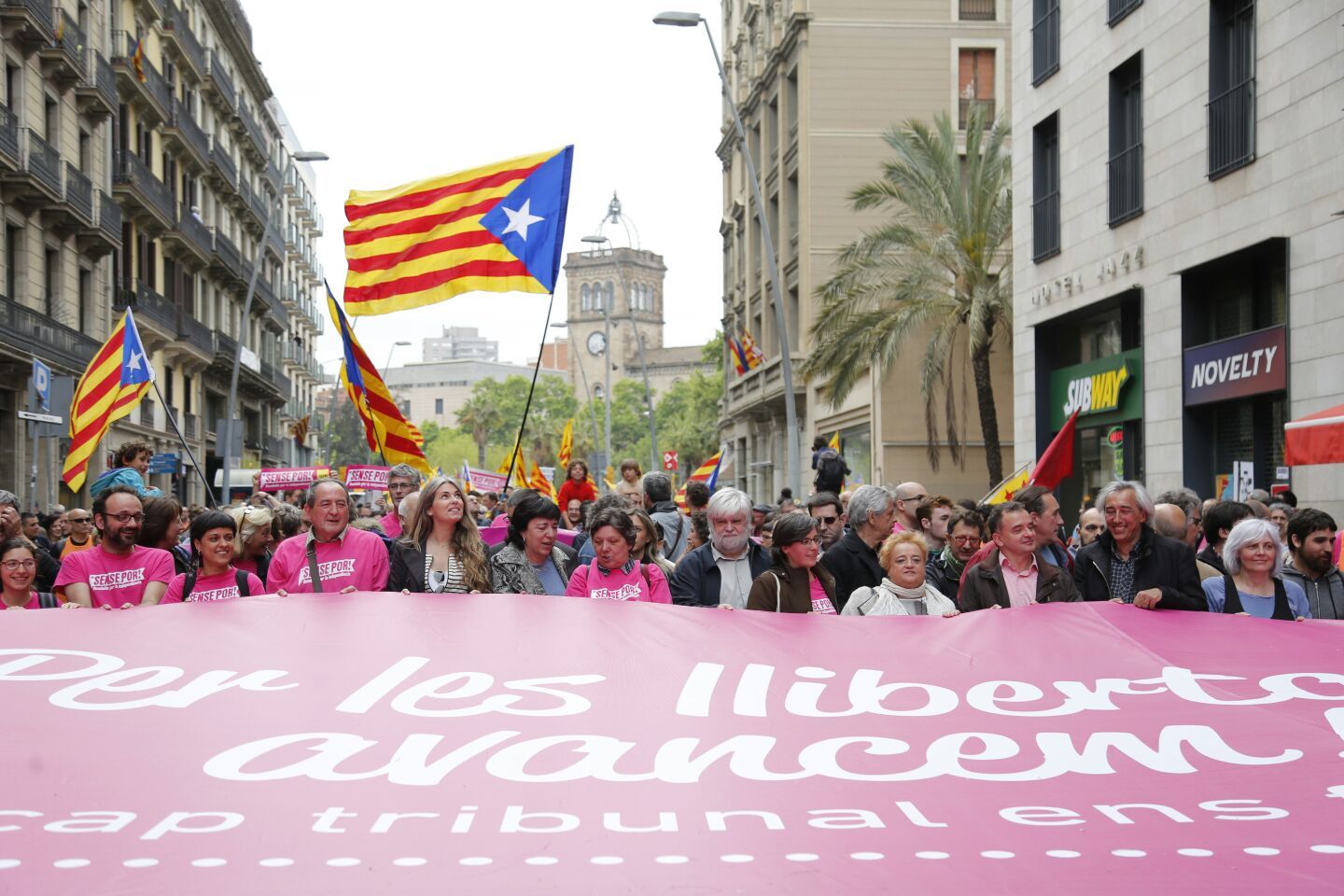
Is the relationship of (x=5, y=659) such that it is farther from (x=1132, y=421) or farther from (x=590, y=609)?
(x=1132, y=421)

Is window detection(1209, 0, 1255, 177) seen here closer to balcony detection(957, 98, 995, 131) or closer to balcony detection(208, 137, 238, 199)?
balcony detection(957, 98, 995, 131)

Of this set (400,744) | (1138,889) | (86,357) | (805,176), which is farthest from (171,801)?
(805,176)

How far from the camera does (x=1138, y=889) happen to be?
404 cm

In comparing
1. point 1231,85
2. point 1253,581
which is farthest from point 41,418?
point 1231,85

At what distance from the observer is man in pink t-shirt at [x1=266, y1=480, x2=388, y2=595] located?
7.43m

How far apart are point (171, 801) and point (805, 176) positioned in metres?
38.9

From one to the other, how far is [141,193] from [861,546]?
33.7 metres

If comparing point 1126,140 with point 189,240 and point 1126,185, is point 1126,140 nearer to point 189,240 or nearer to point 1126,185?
point 1126,185

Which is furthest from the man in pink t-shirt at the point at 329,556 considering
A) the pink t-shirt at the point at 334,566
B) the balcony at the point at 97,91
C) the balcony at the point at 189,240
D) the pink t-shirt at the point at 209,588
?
the balcony at the point at 189,240

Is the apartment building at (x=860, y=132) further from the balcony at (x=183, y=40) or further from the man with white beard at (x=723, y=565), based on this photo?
the man with white beard at (x=723, y=565)

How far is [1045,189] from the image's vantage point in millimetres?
24953

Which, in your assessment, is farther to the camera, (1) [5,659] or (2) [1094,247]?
(2) [1094,247]

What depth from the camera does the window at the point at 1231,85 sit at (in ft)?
58.7

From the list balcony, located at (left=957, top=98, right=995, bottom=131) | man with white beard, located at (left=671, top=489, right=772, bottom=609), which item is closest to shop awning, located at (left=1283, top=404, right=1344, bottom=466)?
man with white beard, located at (left=671, top=489, right=772, bottom=609)
